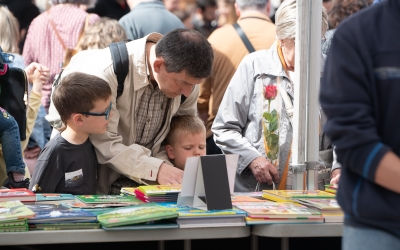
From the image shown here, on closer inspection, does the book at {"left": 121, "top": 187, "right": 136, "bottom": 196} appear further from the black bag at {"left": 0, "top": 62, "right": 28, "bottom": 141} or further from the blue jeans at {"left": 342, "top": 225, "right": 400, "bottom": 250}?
the blue jeans at {"left": 342, "top": 225, "right": 400, "bottom": 250}

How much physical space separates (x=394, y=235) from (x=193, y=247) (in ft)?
4.79

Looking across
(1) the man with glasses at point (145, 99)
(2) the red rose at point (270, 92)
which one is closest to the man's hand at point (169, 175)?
(1) the man with glasses at point (145, 99)

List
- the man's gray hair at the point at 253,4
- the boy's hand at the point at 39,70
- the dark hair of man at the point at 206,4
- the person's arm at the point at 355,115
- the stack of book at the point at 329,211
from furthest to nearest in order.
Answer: the dark hair of man at the point at 206,4 → the man's gray hair at the point at 253,4 → the boy's hand at the point at 39,70 → the stack of book at the point at 329,211 → the person's arm at the point at 355,115

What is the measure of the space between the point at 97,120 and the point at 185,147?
51 centimetres

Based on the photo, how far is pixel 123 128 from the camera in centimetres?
355

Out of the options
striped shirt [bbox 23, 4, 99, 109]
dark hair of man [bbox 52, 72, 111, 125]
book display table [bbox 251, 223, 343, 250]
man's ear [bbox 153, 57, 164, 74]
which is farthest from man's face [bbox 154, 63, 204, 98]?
striped shirt [bbox 23, 4, 99, 109]

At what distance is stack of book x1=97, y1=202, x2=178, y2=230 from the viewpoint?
A: 2.55 m

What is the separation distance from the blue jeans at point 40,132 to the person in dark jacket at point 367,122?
11.1ft

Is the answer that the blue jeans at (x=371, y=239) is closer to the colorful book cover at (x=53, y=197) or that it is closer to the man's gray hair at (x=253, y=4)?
the colorful book cover at (x=53, y=197)

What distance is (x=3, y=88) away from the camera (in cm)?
381

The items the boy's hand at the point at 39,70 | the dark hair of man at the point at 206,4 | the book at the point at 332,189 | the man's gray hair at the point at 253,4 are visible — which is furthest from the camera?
the dark hair of man at the point at 206,4

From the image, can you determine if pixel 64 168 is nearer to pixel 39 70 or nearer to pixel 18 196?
pixel 18 196

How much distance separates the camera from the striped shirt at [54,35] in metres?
5.23

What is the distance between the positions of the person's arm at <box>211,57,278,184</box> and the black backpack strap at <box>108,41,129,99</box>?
0.61 meters
